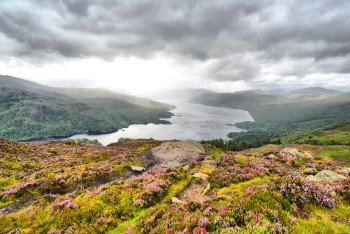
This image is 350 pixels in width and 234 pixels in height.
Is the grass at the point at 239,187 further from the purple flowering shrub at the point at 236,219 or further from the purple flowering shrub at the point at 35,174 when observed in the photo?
the purple flowering shrub at the point at 35,174

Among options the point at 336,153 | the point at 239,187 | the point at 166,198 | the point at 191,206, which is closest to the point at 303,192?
the point at 239,187

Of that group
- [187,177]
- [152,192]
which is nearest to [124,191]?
[152,192]

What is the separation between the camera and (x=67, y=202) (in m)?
10.2

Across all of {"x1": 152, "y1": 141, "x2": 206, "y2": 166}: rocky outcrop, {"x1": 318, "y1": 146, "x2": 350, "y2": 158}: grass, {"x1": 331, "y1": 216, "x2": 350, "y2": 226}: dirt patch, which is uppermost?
{"x1": 331, "y1": 216, "x2": 350, "y2": 226}: dirt patch

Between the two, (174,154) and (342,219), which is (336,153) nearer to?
(174,154)

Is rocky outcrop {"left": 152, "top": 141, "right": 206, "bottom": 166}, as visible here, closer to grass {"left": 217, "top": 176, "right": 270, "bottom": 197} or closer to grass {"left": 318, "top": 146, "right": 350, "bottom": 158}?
grass {"left": 217, "top": 176, "right": 270, "bottom": 197}

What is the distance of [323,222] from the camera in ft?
19.9

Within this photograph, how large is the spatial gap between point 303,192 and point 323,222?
2.48 meters

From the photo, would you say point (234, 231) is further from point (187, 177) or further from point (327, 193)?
point (187, 177)

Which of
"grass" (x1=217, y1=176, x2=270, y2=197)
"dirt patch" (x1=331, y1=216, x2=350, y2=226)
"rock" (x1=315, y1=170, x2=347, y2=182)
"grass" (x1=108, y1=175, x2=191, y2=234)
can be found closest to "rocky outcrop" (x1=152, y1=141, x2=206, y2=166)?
"grass" (x1=108, y1=175, x2=191, y2=234)

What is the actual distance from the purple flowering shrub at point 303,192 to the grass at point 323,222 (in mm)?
390

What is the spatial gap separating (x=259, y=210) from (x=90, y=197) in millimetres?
11530

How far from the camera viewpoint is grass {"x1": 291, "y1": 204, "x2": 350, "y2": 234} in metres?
5.57

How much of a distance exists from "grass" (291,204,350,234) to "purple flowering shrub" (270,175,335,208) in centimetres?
39
